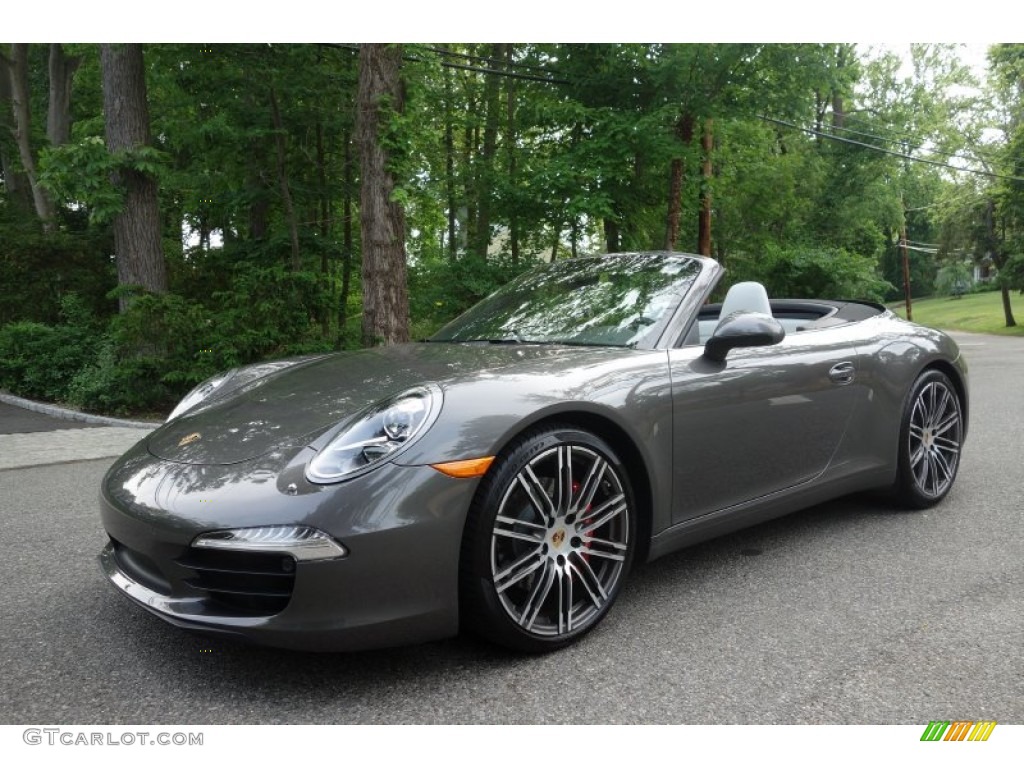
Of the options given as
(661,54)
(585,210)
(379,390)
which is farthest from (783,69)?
(379,390)

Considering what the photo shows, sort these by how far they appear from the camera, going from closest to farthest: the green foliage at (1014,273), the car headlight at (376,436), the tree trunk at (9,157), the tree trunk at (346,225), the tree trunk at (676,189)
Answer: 1. the car headlight at (376,436)
2. the tree trunk at (676,189)
3. the tree trunk at (346,225)
4. the tree trunk at (9,157)
5. the green foliage at (1014,273)

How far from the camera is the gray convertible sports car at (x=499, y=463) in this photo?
7.14 ft

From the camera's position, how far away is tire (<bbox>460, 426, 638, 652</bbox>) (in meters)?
2.36

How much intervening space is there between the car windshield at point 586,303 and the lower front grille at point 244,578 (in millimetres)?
1487

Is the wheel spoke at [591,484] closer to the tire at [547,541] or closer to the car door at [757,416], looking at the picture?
the tire at [547,541]

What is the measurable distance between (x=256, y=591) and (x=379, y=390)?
757 mm

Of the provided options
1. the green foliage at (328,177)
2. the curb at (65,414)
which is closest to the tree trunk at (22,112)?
the green foliage at (328,177)

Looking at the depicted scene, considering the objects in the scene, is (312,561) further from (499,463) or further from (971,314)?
(971,314)

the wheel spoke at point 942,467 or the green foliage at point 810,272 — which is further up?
the wheel spoke at point 942,467

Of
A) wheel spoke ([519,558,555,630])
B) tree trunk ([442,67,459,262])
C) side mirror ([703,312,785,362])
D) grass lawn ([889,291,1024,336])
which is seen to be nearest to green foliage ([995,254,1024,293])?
grass lawn ([889,291,1024,336])

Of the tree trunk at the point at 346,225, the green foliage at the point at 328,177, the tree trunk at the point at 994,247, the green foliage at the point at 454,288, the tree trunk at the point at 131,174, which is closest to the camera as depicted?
the green foliage at the point at 328,177
